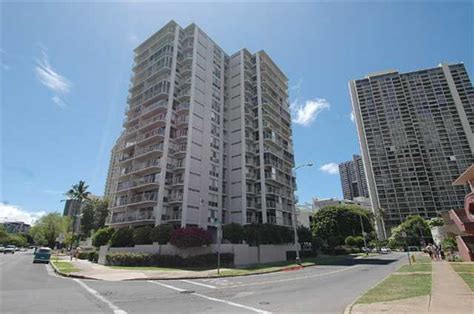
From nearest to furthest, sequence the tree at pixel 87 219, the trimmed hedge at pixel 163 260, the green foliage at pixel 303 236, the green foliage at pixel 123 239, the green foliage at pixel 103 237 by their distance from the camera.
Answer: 1. the trimmed hedge at pixel 163 260
2. the green foliage at pixel 123 239
3. the green foliage at pixel 103 237
4. the green foliage at pixel 303 236
5. the tree at pixel 87 219

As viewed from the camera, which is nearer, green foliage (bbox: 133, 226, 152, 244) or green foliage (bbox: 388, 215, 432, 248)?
green foliage (bbox: 133, 226, 152, 244)

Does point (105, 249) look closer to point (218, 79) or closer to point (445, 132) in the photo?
point (218, 79)

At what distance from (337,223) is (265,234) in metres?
34.6

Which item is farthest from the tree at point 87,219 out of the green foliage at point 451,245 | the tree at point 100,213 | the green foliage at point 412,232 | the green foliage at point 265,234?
the green foliage at point 412,232

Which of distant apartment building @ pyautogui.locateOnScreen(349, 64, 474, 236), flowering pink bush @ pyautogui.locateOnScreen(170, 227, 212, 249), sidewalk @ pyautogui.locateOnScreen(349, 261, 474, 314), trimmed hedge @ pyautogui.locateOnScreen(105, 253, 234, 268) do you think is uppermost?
distant apartment building @ pyautogui.locateOnScreen(349, 64, 474, 236)

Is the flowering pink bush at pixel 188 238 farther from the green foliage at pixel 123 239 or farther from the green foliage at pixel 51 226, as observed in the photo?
the green foliage at pixel 51 226

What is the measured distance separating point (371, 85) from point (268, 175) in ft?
311

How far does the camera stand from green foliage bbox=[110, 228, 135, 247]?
36281mm

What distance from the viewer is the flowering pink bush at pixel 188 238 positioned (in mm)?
30797

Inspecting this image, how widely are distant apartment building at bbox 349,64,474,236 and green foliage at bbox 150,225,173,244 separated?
9261 centimetres

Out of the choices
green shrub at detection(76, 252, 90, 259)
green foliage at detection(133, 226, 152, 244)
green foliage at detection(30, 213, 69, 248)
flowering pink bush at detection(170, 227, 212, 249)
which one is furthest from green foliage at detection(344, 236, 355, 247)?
green foliage at detection(30, 213, 69, 248)

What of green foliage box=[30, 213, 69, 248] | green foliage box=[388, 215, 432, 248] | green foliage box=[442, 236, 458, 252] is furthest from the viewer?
green foliage box=[388, 215, 432, 248]

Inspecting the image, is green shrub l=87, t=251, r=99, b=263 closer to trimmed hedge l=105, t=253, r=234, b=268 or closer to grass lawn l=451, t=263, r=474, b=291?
trimmed hedge l=105, t=253, r=234, b=268

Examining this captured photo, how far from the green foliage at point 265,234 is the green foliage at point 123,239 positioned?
1592 cm
